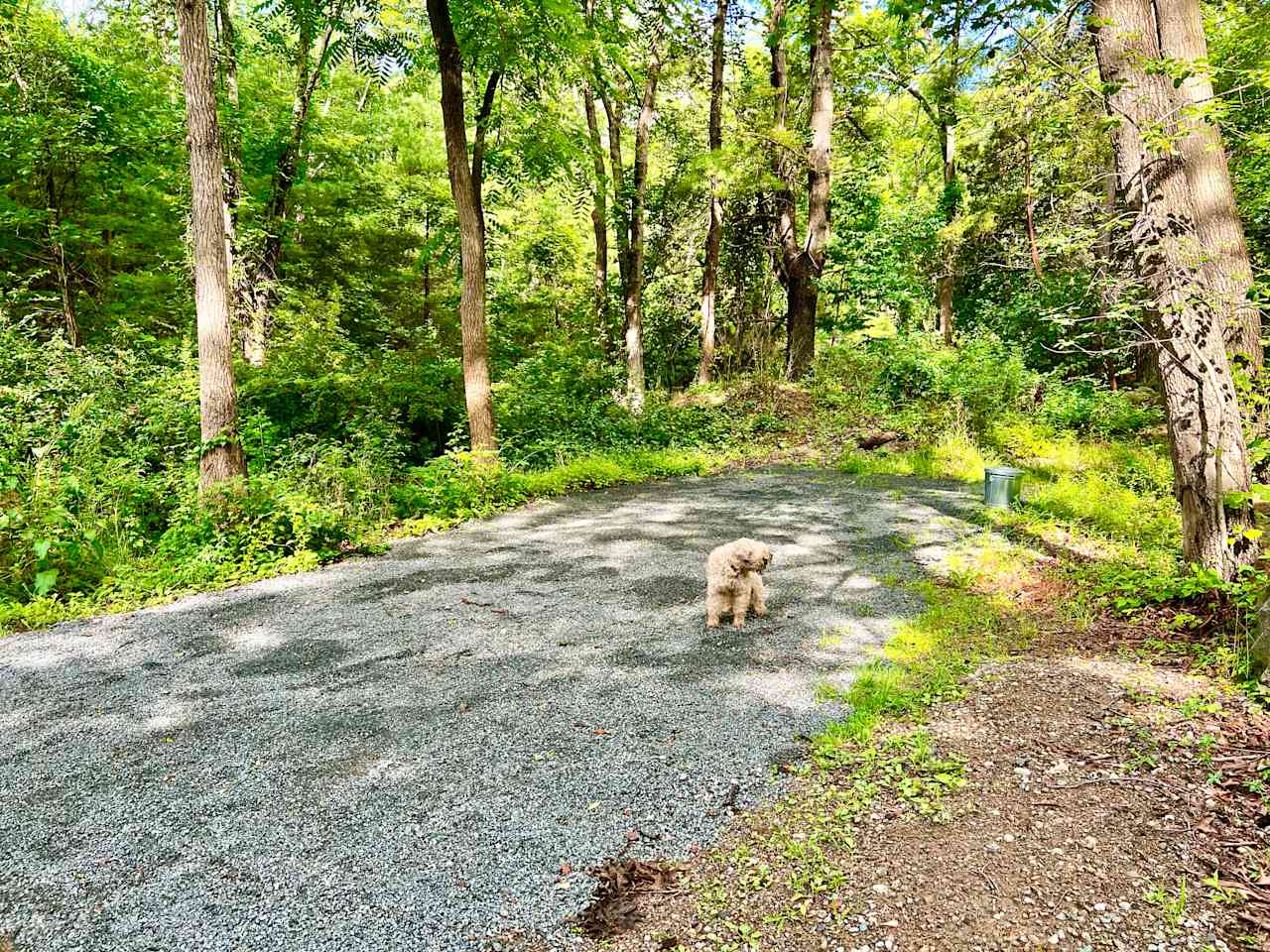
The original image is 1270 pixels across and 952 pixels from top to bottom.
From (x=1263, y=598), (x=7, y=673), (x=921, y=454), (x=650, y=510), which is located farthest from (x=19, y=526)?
(x=921, y=454)

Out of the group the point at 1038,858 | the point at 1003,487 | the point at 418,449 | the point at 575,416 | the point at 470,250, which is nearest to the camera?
the point at 1038,858

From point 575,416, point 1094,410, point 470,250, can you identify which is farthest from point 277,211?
point 1094,410

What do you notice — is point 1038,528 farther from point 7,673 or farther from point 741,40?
point 741,40

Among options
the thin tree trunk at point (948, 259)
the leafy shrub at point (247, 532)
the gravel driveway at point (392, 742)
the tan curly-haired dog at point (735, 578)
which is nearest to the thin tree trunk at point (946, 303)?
the thin tree trunk at point (948, 259)

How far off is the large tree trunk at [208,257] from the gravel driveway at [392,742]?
1522mm

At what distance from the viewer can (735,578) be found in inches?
161

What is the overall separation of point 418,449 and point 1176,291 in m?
8.47

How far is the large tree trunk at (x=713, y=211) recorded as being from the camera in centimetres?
1295

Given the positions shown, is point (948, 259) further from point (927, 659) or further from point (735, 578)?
Result: point (927, 659)

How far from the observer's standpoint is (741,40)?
13547 millimetres

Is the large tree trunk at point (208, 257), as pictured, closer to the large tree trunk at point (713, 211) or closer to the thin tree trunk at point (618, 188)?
the thin tree trunk at point (618, 188)

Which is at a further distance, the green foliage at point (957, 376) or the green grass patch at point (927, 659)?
the green foliage at point (957, 376)

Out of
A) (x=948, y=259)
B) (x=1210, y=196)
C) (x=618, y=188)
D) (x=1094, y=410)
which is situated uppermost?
(x=618, y=188)

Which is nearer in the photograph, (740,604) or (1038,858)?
(1038,858)
